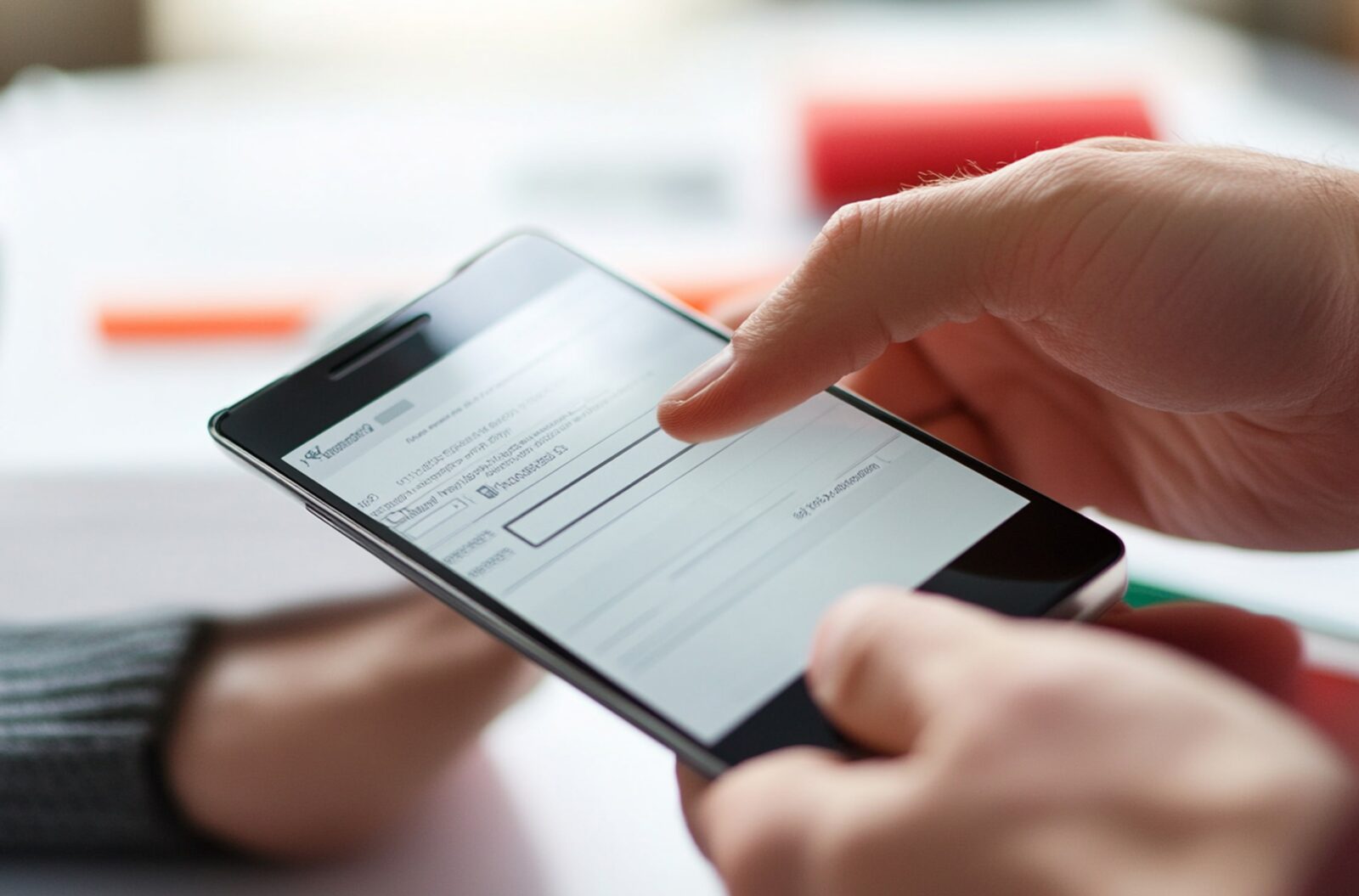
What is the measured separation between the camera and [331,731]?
0.44 meters

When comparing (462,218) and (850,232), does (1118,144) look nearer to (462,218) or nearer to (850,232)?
(850,232)

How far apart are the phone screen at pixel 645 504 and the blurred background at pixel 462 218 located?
0.16 metres

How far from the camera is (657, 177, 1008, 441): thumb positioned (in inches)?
12.8

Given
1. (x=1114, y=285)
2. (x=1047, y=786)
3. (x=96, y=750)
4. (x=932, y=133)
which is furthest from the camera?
(x=932, y=133)

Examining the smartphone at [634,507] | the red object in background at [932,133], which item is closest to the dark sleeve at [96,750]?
the smartphone at [634,507]

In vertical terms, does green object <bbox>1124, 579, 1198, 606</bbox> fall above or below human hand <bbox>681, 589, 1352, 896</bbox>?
below

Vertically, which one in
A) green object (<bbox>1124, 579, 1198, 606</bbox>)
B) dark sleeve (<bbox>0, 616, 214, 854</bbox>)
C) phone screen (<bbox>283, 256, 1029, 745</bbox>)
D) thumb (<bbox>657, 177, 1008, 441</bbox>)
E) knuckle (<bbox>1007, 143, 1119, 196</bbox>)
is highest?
knuckle (<bbox>1007, 143, 1119, 196</bbox>)

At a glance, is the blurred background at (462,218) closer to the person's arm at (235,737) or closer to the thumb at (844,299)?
the person's arm at (235,737)

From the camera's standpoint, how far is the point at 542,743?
47cm

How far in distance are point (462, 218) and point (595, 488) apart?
37 centimetres

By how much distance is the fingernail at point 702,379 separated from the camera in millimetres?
330

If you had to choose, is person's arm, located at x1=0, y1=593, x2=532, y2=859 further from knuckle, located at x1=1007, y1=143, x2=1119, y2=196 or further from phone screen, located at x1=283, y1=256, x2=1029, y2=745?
knuckle, located at x1=1007, y1=143, x2=1119, y2=196

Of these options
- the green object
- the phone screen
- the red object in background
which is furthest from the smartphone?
the red object in background

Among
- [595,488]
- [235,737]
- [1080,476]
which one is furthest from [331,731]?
[1080,476]
